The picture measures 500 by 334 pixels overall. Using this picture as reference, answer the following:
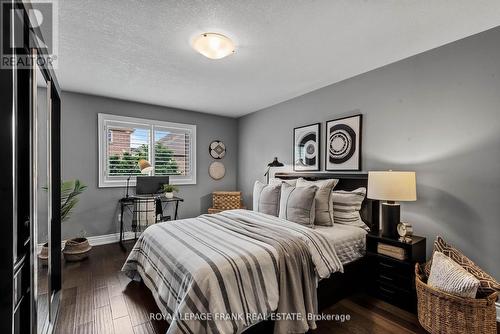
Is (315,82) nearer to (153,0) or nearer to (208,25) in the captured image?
(208,25)

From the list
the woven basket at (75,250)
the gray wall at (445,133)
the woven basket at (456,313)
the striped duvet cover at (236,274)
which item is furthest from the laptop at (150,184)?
the woven basket at (456,313)

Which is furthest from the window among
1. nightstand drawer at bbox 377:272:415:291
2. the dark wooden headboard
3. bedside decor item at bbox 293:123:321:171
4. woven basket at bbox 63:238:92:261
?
nightstand drawer at bbox 377:272:415:291

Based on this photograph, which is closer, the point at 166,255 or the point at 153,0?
the point at 153,0

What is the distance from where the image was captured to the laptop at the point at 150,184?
394 centimetres

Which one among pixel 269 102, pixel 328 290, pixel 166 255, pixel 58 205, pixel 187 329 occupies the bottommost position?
pixel 328 290

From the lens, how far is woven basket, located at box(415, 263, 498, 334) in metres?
1.61

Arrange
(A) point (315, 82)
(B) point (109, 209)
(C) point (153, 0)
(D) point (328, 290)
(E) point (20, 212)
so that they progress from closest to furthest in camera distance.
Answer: (E) point (20, 212)
(C) point (153, 0)
(D) point (328, 290)
(A) point (315, 82)
(B) point (109, 209)

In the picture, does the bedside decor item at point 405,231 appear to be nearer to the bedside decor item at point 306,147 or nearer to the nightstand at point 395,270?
the nightstand at point 395,270

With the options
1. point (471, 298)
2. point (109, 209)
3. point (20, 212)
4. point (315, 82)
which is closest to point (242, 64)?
point (315, 82)

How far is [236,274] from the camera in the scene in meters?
1.60

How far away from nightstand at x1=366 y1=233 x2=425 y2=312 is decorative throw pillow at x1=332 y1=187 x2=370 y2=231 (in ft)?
0.92

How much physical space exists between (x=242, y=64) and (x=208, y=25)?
0.79 m

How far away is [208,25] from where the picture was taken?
1.98 metres

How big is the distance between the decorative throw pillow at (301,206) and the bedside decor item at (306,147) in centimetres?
109
